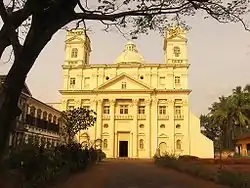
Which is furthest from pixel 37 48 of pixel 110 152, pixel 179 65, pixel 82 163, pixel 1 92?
pixel 179 65

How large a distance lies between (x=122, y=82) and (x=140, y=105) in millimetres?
4724

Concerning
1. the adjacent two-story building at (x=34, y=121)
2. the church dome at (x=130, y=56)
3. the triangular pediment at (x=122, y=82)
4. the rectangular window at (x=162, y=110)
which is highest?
the church dome at (x=130, y=56)

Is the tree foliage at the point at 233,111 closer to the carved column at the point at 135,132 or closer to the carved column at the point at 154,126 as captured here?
the carved column at the point at 154,126

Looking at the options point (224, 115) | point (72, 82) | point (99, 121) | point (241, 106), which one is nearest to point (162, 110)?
point (224, 115)

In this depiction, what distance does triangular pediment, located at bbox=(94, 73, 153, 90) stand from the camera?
183 feet

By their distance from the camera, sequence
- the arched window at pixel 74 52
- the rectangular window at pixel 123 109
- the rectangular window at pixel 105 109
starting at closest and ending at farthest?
the rectangular window at pixel 123 109 < the rectangular window at pixel 105 109 < the arched window at pixel 74 52

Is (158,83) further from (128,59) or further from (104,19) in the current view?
(104,19)

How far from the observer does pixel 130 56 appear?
6166 centimetres

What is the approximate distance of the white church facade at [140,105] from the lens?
54656 millimetres

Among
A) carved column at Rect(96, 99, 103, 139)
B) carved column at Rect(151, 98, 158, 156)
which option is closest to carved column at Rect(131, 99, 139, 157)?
carved column at Rect(151, 98, 158, 156)

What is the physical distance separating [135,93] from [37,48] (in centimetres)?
4937

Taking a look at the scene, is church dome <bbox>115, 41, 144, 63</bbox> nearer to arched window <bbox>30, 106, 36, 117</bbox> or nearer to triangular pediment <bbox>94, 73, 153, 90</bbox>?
triangular pediment <bbox>94, 73, 153, 90</bbox>

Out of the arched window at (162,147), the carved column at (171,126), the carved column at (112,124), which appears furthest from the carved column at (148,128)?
the carved column at (112,124)

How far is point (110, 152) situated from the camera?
54156 millimetres
